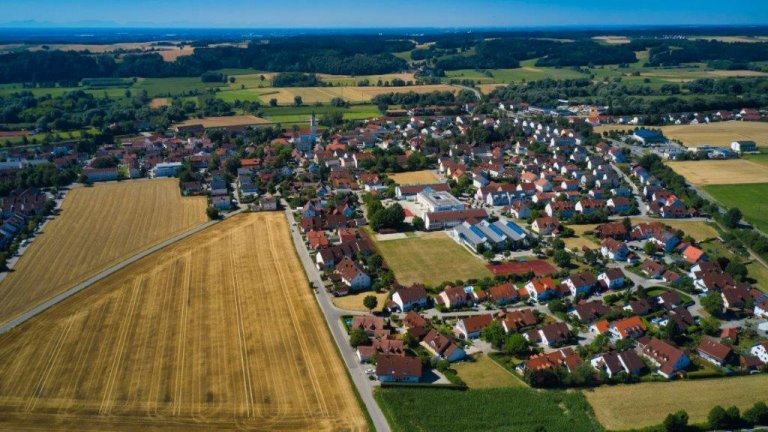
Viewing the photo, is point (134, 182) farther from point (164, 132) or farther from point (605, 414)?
point (605, 414)

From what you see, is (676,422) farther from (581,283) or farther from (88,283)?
(88,283)

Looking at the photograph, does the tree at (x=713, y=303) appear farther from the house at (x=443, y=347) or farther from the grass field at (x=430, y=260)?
the house at (x=443, y=347)

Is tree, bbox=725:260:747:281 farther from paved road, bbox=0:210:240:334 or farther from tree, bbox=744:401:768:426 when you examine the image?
paved road, bbox=0:210:240:334

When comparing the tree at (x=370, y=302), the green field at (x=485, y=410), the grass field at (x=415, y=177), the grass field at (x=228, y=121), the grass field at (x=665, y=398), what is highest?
the grass field at (x=228, y=121)

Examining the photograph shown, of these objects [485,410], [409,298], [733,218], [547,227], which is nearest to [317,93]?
[547,227]

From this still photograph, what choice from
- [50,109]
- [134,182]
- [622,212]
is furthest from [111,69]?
[622,212]

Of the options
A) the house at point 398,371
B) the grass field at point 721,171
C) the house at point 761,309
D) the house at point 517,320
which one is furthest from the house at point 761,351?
the grass field at point 721,171

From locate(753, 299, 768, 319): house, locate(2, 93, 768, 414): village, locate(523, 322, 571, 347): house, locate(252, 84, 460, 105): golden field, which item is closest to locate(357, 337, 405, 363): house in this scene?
locate(2, 93, 768, 414): village
